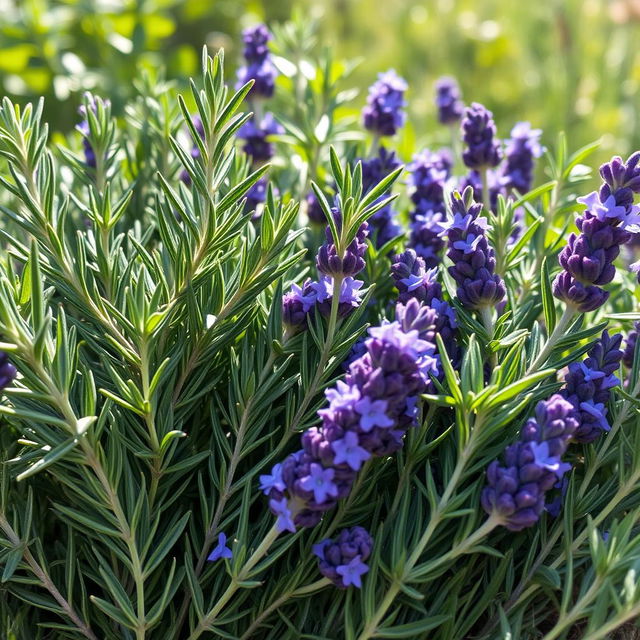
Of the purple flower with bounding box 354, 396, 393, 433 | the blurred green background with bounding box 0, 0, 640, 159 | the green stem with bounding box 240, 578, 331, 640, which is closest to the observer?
the purple flower with bounding box 354, 396, 393, 433

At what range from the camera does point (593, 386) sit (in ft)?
2.63

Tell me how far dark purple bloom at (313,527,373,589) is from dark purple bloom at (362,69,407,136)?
688 millimetres

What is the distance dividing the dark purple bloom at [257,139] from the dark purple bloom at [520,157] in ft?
1.26

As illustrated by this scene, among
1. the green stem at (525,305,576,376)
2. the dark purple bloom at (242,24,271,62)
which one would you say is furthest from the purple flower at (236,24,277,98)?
the green stem at (525,305,576,376)

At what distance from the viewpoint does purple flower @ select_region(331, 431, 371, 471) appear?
66 cm

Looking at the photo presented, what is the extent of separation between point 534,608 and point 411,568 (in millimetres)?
203

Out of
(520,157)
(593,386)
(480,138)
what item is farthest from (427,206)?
(593,386)

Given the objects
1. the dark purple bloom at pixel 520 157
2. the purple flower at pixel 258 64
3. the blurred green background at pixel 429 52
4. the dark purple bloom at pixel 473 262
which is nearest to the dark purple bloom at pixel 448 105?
the dark purple bloom at pixel 520 157

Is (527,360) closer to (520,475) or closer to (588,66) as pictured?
(520,475)

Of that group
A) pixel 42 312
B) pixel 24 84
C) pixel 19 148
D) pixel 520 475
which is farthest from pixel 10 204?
pixel 24 84

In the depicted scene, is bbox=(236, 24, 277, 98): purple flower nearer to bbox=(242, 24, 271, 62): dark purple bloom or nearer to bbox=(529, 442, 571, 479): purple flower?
bbox=(242, 24, 271, 62): dark purple bloom

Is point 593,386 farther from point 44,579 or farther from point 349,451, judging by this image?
point 44,579

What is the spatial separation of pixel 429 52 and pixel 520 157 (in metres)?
2.20

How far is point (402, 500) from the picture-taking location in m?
0.81
